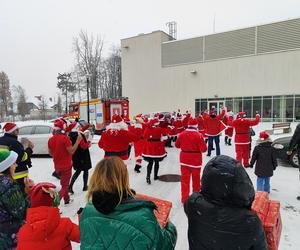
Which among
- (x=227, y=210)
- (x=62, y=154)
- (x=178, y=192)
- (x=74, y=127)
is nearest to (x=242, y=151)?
(x=178, y=192)

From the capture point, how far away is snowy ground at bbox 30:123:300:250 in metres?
4.21

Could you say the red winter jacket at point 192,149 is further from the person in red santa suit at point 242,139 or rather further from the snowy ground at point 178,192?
the person in red santa suit at point 242,139

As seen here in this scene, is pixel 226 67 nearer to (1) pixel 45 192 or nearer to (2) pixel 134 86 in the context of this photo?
(2) pixel 134 86

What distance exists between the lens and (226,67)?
30.8 metres

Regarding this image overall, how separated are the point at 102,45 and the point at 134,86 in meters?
12.2

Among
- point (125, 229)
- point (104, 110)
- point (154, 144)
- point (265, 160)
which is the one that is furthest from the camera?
point (104, 110)

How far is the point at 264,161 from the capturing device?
5.73 metres

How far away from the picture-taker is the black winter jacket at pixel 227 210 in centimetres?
183

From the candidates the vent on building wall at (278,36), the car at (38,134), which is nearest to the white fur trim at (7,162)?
the car at (38,134)

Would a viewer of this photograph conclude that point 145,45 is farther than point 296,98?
Yes

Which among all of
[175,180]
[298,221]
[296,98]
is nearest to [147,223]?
[298,221]

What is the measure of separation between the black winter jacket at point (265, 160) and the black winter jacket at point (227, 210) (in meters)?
4.14

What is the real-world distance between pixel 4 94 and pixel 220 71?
5009 centimetres

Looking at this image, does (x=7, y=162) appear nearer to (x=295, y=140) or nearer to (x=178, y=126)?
(x=295, y=140)
